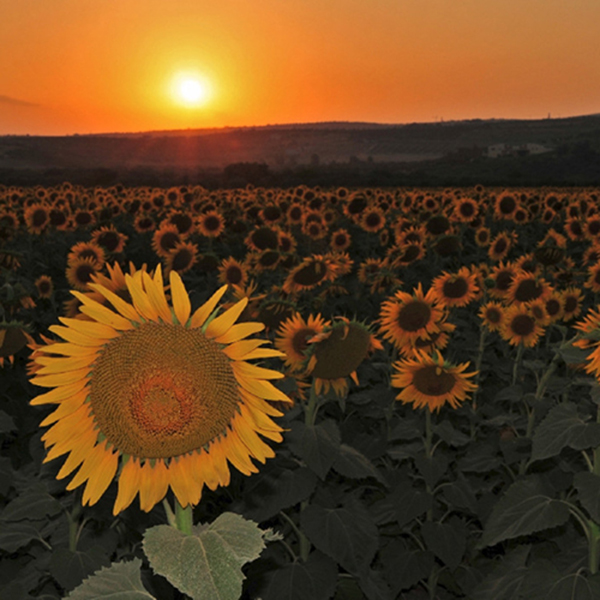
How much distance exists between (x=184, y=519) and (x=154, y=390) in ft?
1.24

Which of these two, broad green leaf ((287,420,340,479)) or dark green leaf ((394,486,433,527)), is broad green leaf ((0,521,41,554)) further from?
dark green leaf ((394,486,433,527))

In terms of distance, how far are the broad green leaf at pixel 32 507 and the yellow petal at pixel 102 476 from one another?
1.82 metres

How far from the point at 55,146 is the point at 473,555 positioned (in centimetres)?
15604

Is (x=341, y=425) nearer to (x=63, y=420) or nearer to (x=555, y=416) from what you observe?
(x=555, y=416)

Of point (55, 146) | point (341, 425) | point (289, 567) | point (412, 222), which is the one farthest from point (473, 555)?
point (55, 146)

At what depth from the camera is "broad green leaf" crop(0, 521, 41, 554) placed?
3738 mm

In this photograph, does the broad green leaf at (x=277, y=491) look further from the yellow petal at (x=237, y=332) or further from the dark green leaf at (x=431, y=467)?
the yellow petal at (x=237, y=332)

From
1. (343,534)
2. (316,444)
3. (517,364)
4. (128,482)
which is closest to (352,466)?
(316,444)

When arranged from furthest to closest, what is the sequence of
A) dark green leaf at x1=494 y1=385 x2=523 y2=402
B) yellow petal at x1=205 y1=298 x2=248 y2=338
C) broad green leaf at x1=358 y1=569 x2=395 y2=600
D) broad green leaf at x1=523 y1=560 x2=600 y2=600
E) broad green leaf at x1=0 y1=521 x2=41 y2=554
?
1. dark green leaf at x1=494 y1=385 x2=523 y2=402
2. broad green leaf at x1=358 y1=569 x2=395 y2=600
3. broad green leaf at x1=0 y1=521 x2=41 y2=554
4. broad green leaf at x1=523 y1=560 x2=600 y2=600
5. yellow petal at x1=205 y1=298 x2=248 y2=338

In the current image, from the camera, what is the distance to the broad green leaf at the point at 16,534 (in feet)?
12.3

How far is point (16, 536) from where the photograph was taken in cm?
382

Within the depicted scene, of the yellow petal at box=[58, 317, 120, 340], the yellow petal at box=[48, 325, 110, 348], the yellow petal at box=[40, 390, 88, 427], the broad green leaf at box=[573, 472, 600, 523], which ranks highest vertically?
the yellow petal at box=[58, 317, 120, 340]

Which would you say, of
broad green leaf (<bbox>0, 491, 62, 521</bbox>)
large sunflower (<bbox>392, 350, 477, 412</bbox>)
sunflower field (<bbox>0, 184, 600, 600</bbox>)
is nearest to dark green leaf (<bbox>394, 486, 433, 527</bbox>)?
Result: sunflower field (<bbox>0, 184, 600, 600</bbox>)

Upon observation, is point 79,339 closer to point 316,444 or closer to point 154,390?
point 154,390
